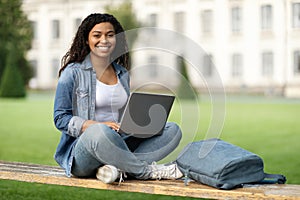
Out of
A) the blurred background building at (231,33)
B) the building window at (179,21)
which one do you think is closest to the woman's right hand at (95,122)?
the blurred background building at (231,33)

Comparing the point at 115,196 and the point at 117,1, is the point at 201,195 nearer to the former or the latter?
the point at 115,196

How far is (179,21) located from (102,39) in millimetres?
25943

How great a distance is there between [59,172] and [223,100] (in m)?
0.85

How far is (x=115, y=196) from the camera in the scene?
14.0 feet

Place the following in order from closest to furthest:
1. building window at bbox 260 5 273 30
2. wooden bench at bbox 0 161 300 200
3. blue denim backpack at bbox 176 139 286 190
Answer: wooden bench at bbox 0 161 300 200
blue denim backpack at bbox 176 139 286 190
building window at bbox 260 5 273 30

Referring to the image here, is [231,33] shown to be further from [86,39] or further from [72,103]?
[72,103]

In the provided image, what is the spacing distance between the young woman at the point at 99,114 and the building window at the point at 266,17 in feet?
78.8

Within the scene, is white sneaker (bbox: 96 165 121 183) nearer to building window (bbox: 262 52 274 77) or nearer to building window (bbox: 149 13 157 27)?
building window (bbox: 262 52 274 77)

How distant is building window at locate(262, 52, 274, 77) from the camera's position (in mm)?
25909

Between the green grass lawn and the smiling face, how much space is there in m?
0.40

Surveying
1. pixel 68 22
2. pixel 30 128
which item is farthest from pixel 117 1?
pixel 30 128

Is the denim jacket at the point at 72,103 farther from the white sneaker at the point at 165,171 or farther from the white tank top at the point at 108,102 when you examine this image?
the white sneaker at the point at 165,171

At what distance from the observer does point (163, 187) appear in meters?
2.52

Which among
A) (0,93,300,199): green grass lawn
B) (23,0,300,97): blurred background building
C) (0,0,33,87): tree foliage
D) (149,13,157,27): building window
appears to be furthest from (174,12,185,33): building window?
(0,93,300,199): green grass lawn
